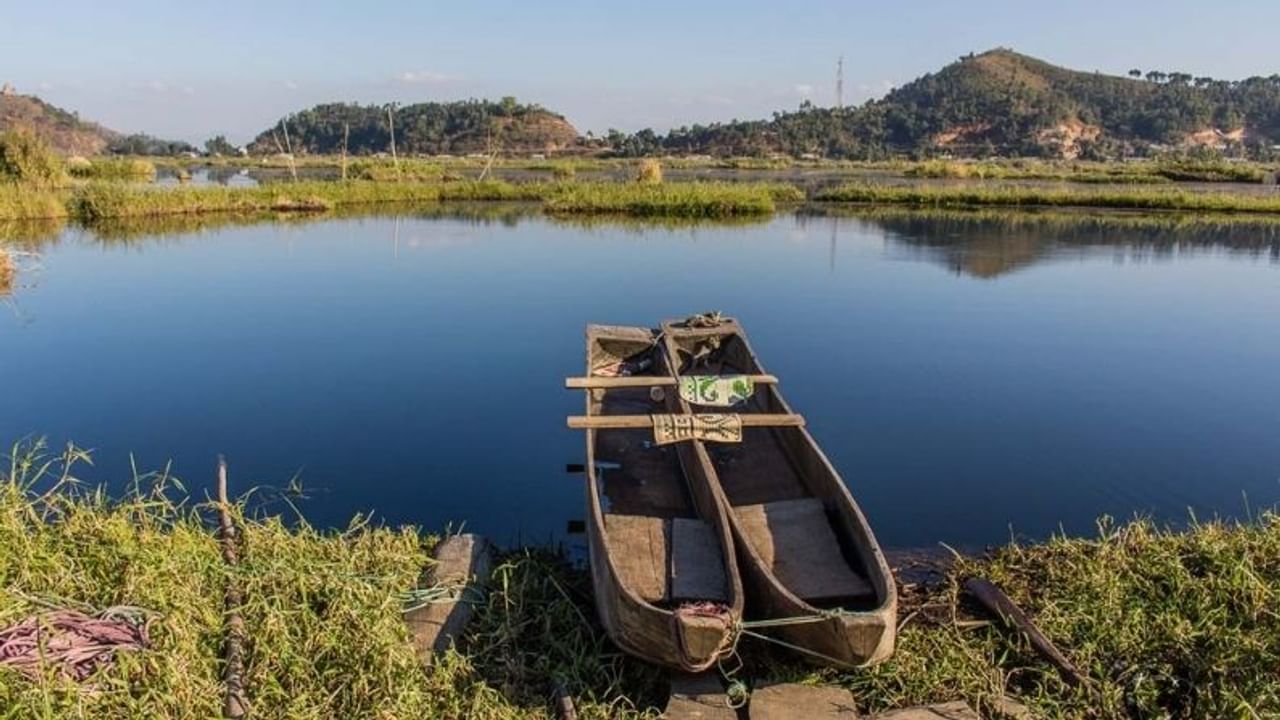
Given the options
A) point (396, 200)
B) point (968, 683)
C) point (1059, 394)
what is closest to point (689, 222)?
point (396, 200)

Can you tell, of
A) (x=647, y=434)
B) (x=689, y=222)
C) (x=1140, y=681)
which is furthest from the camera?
(x=689, y=222)

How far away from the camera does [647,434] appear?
6207 mm

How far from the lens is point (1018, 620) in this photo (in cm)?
386

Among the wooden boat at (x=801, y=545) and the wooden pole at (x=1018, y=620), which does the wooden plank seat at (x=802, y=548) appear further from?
the wooden pole at (x=1018, y=620)

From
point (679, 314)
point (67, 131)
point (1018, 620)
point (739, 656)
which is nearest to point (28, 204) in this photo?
point (679, 314)

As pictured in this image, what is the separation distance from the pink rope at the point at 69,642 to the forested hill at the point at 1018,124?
213ft

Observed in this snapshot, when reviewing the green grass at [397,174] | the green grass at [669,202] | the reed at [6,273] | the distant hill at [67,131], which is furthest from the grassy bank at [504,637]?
the distant hill at [67,131]

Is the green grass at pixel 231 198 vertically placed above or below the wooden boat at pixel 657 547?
above

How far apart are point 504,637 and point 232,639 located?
1.07 m

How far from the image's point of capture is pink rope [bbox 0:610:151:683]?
2957 mm

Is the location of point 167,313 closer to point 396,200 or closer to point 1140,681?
point 1140,681

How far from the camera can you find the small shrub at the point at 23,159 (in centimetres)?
2159

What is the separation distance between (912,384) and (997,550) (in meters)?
A: 3.56

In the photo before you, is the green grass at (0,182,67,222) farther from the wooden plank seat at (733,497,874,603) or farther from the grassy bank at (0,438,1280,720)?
the wooden plank seat at (733,497,874,603)
